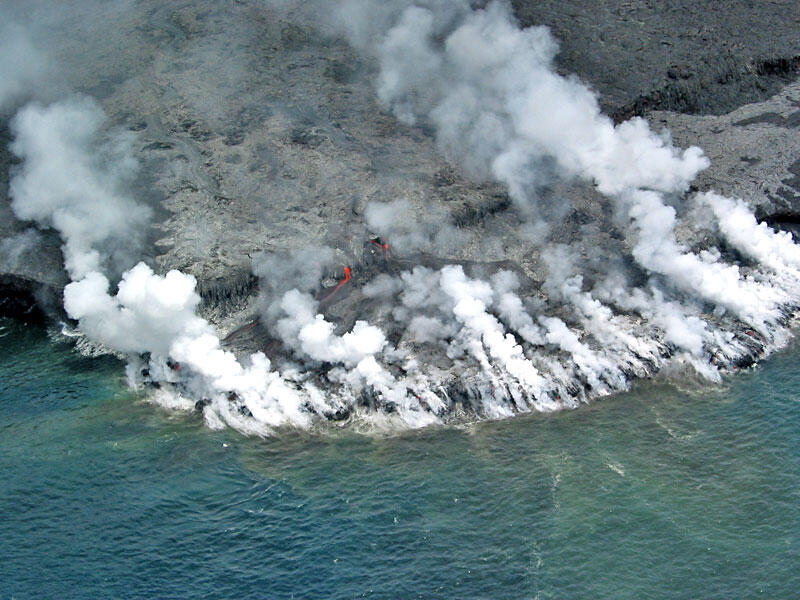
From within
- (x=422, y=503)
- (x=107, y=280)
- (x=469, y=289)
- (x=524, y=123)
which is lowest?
(x=422, y=503)

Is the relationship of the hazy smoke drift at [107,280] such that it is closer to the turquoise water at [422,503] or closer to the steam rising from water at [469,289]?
the steam rising from water at [469,289]

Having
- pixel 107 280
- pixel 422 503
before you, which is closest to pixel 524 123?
pixel 107 280

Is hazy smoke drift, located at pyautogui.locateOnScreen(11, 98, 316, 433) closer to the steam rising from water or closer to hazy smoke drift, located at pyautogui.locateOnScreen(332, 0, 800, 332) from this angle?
the steam rising from water

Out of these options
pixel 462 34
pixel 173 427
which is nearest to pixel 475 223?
pixel 462 34

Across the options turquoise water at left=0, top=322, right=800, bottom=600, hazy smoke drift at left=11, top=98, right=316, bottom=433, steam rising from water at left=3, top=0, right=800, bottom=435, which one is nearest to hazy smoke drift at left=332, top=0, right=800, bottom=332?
steam rising from water at left=3, top=0, right=800, bottom=435

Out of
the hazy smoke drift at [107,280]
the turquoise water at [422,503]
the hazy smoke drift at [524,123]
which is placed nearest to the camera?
the turquoise water at [422,503]

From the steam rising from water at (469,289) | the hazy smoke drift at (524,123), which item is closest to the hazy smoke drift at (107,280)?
the steam rising from water at (469,289)

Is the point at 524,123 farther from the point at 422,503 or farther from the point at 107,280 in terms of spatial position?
the point at 422,503
